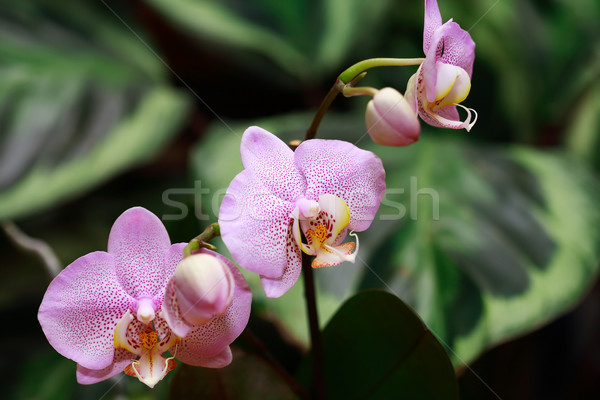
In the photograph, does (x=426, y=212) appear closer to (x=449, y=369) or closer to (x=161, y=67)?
(x=449, y=369)

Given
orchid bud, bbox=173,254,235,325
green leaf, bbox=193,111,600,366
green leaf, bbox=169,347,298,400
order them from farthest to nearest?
green leaf, bbox=193,111,600,366, green leaf, bbox=169,347,298,400, orchid bud, bbox=173,254,235,325

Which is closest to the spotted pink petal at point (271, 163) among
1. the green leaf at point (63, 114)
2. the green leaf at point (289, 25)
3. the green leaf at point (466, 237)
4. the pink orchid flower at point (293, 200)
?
the pink orchid flower at point (293, 200)

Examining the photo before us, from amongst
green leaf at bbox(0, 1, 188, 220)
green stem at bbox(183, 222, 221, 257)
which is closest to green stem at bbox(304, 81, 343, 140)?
green stem at bbox(183, 222, 221, 257)

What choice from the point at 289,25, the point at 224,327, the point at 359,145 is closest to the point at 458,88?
the point at 224,327

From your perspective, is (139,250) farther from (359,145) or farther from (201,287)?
(359,145)

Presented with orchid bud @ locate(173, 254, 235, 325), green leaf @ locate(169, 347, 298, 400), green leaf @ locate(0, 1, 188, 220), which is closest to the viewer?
orchid bud @ locate(173, 254, 235, 325)

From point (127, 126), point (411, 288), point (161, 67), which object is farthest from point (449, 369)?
point (161, 67)

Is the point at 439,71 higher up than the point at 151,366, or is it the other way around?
the point at 439,71

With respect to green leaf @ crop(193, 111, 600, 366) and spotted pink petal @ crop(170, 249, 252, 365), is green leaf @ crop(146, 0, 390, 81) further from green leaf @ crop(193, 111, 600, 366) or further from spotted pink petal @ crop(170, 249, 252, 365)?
spotted pink petal @ crop(170, 249, 252, 365)

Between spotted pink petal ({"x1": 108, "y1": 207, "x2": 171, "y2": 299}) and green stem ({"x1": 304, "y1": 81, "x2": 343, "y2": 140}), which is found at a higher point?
green stem ({"x1": 304, "y1": 81, "x2": 343, "y2": 140})
